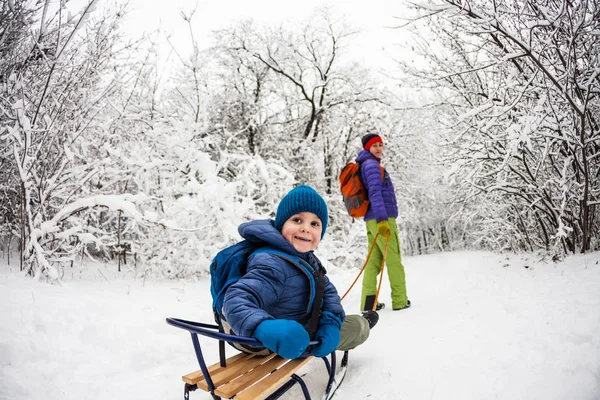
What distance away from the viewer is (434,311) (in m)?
3.61

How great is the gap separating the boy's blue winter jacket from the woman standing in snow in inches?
69.4

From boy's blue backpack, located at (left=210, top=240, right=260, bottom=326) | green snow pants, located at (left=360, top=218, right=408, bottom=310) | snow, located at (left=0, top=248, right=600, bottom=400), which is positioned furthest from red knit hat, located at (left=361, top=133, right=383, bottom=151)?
boy's blue backpack, located at (left=210, top=240, right=260, bottom=326)

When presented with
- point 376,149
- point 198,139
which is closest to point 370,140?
point 376,149

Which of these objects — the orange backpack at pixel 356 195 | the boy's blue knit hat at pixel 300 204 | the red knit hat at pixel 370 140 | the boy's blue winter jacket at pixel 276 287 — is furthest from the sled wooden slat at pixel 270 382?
the red knit hat at pixel 370 140

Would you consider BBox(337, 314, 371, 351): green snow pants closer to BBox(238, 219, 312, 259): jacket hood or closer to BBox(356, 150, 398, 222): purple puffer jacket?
BBox(238, 219, 312, 259): jacket hood

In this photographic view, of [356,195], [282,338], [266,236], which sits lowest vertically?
[282,338]

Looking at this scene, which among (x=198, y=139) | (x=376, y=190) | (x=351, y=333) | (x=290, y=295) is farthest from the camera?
(x=198, y=139)

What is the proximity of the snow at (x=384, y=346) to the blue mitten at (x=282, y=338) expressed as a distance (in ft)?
2.97

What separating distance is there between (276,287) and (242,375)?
0.48 meters

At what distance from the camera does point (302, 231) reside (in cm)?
216

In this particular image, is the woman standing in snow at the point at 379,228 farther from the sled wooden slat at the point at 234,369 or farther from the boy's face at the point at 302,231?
the sled wooden slat at the point at 234,369

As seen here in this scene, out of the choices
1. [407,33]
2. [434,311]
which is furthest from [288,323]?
[407,33]

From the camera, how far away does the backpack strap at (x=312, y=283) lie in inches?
77.0

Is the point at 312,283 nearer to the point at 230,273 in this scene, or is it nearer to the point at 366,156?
the point at 230,273
